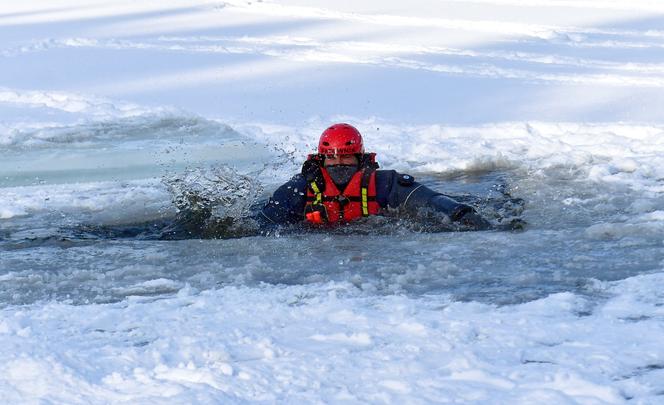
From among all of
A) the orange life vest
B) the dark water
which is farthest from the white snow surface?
the orange life vest

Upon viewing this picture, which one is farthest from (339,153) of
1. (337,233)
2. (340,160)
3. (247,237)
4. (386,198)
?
(247,237)

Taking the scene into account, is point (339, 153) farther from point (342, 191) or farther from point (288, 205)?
point (288, 205)

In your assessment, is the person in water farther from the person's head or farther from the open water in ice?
the open water in ice

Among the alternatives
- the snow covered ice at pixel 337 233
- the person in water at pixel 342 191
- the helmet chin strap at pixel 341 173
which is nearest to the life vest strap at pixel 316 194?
Result: the person in water at pixel 342 191

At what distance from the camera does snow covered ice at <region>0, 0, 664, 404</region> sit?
3900 mm

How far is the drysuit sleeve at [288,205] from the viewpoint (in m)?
7.06

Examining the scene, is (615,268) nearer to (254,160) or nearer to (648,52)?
(254,160)

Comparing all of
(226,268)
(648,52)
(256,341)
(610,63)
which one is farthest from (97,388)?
(648,52)

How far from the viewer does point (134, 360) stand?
158 inches

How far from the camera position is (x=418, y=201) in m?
6.98

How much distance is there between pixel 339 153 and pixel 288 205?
0.59 metres

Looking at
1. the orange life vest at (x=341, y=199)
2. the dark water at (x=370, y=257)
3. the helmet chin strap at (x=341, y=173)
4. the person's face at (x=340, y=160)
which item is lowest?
the dark water at (x=370, y=257)

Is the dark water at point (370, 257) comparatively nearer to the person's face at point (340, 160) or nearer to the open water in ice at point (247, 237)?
the open water in ice at point (247, 237)

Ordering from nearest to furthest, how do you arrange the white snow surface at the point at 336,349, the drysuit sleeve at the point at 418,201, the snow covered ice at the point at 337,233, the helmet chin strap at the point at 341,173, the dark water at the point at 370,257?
the white snow surface at the point at 336,349, the snow covered ice at the point at 337,233, the dark water at the point at 370,257, the drysuit sleeve at the point at 418,201, the helmet chin strap at the point at 341,173
